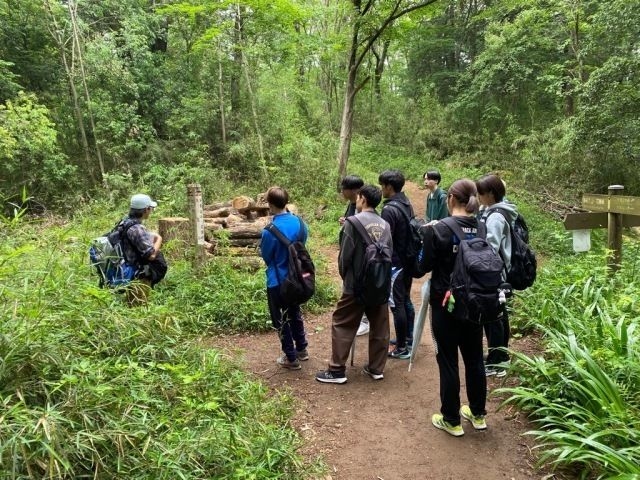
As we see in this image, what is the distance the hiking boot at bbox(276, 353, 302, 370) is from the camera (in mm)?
4809

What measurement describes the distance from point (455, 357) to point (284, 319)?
2008mm

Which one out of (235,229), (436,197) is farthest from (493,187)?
(235,229)

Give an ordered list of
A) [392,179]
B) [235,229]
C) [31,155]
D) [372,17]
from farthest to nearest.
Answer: [372,17], [31,155], [235,229], [392,179]

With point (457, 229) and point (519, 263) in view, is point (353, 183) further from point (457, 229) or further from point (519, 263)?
point (519, 263)

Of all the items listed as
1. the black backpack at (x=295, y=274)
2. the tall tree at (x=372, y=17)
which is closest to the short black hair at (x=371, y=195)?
the black backpack at (x=295, y=274)

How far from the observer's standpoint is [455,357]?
3473mm

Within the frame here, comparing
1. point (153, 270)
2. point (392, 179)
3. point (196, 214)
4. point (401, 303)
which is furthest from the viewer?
point (196, 214)

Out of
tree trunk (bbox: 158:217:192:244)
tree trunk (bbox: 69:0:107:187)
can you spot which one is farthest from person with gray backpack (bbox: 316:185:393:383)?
tree trunk (bbox: 69:0:107:187)

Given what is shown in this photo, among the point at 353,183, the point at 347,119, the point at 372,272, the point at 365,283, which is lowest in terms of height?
the point at 365,283

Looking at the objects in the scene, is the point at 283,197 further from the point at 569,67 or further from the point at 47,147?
the point at 569,67

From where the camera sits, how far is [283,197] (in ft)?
14.9

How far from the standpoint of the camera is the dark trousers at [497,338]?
4.25 meters

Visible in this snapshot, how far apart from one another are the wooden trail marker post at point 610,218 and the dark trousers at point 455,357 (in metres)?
2.62

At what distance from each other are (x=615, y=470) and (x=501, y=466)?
0.79m
